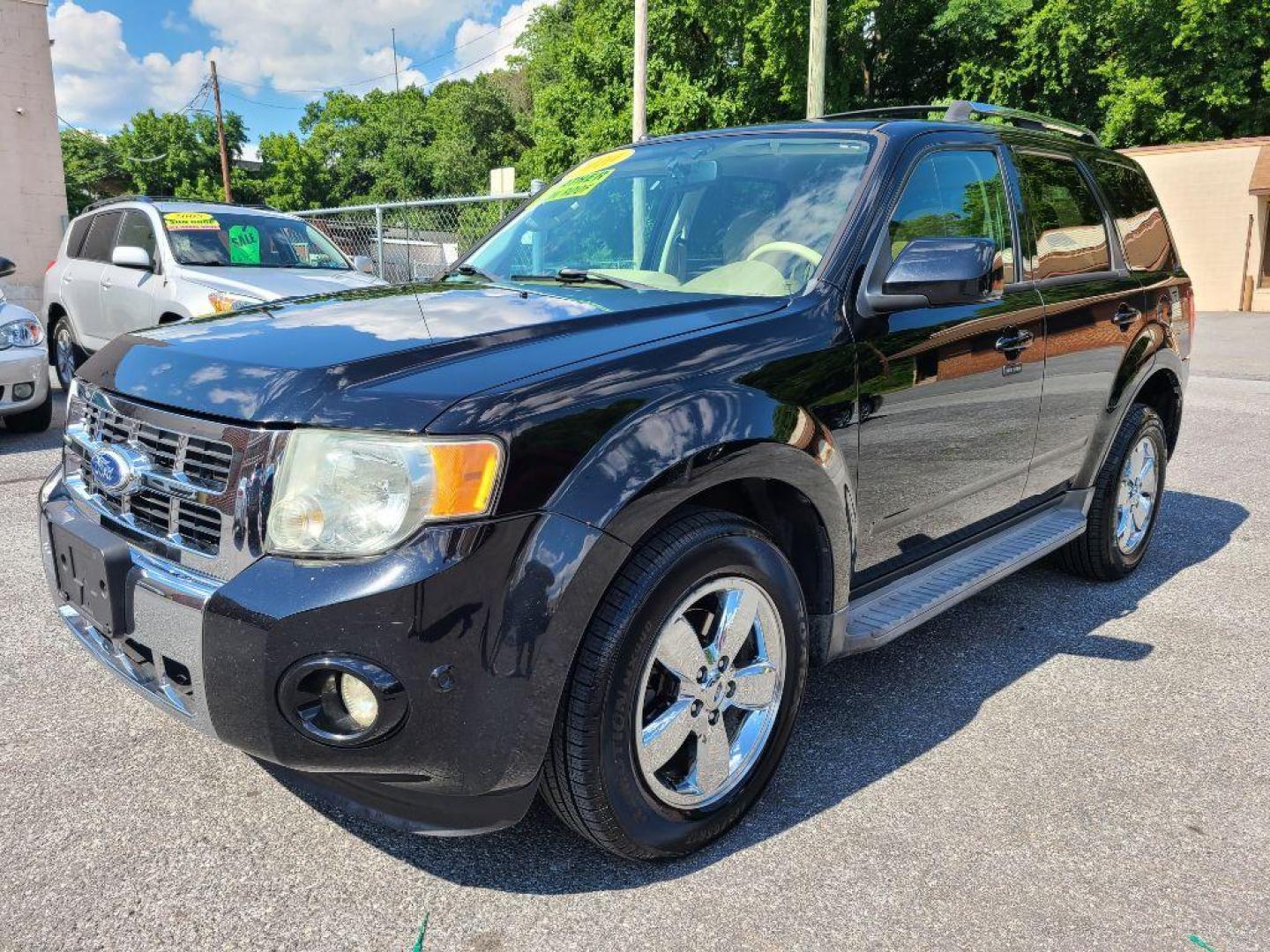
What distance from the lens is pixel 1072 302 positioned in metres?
3.77

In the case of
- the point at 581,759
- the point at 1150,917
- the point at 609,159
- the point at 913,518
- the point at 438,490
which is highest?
the point at 609,159

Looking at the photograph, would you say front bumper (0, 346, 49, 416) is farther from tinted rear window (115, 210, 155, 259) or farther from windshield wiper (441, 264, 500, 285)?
windshield wiper (441, 264, 500, 285)

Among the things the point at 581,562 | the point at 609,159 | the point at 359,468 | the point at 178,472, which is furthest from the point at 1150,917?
the point at 609,159

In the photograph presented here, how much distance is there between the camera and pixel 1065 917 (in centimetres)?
222

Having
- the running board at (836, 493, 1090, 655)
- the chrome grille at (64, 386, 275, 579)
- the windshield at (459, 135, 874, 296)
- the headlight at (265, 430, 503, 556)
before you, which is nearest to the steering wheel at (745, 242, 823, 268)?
the windshield at (459, 135, 874, 296)

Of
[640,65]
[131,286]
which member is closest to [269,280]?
[131,286]

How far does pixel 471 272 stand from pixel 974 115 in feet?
6.85

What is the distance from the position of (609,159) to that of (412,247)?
869cm

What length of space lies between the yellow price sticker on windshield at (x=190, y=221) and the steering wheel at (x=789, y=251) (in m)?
6.64

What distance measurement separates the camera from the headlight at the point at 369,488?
193 centimetres

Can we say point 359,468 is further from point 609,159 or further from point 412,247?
point 412,247

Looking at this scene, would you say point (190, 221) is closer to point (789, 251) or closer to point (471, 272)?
point (471, 272)

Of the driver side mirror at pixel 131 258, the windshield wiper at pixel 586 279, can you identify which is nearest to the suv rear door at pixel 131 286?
the driver side mirror at pixel 131 258

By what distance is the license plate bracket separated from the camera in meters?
2.21
